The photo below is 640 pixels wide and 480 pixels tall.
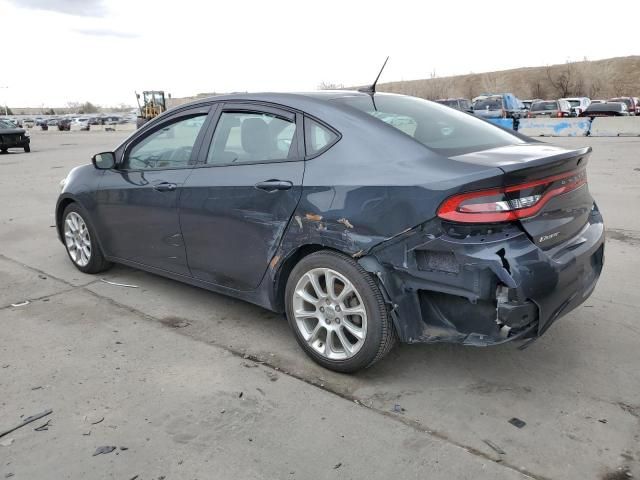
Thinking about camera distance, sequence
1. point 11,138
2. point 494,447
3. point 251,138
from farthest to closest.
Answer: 1. point 11,138
2. point 251,138
3. point 494,447

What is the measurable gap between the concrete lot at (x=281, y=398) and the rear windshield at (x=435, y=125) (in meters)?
1.34

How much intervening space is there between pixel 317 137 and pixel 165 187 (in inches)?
54.8

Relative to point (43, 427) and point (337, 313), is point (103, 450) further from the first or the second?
point (337, 313)

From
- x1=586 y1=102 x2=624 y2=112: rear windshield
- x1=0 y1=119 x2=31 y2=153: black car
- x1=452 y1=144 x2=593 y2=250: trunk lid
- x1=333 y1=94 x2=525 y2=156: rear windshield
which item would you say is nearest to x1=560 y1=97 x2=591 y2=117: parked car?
x1=586 y1=102 x2=624 y2=112: rear windshield

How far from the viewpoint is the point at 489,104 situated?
29.6 m

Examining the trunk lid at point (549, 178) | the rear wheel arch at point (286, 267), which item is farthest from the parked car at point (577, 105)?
the rear wheel arch at point (286, 267)

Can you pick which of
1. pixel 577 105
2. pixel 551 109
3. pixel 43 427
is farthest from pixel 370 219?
pixel 577 105

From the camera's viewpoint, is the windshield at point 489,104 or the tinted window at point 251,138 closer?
the tinted window at point 251,138

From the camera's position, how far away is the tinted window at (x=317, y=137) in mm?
3223

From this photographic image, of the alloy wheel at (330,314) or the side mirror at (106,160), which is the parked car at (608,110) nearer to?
the side mirror at (106,160)

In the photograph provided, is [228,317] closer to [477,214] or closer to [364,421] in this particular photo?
[364,421]

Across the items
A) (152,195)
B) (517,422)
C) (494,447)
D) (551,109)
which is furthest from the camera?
(551,109)

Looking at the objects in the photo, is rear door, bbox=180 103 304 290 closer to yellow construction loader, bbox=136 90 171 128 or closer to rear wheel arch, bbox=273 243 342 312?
rear wheel arch, bbox=273 243 342 312

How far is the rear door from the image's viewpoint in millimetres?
3355
